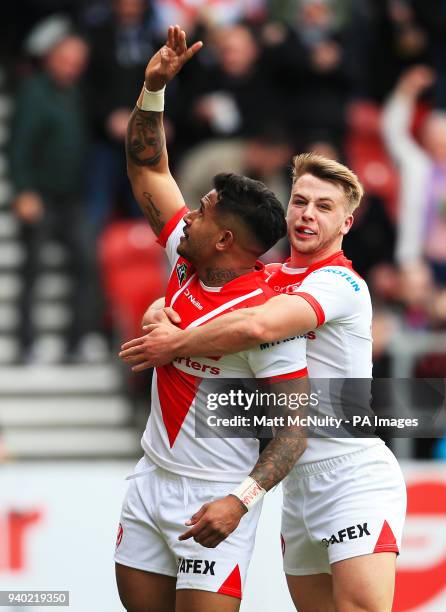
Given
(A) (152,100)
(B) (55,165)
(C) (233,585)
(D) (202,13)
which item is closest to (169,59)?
(A) (152,100)

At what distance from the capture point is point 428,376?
8.85m

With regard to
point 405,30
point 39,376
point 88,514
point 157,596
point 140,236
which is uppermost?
point 405,30

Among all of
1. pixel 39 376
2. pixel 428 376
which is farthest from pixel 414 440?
pixel 39 376

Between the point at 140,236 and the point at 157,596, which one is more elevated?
the point at 140,236

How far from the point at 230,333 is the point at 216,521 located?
69 cm

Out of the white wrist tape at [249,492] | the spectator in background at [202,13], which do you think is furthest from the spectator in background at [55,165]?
the white wrist tape at [249,492]

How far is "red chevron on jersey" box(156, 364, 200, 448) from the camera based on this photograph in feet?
17.3

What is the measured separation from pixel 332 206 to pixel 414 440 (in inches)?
140

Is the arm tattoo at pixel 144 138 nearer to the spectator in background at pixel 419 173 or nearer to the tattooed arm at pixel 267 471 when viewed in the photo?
the tattooed arm at pixel 267 471

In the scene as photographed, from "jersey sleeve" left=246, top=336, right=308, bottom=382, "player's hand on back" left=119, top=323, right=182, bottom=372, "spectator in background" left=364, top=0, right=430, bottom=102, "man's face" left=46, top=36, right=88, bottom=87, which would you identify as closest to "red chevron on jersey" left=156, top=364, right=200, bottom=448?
"player's hand on back" left=119, top=323, right=182, bottom=372

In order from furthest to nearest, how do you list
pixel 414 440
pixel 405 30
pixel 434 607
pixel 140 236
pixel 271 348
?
1. pixel 405 30
2. pixel 140 236
3. pixel 414 440
4. pixel 434 607
5. pixel 271 348

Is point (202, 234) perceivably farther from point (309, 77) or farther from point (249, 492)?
point (309, 77)

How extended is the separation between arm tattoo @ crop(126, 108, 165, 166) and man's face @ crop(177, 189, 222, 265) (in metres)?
0.55

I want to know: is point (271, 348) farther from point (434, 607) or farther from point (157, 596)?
point (434, 607)
